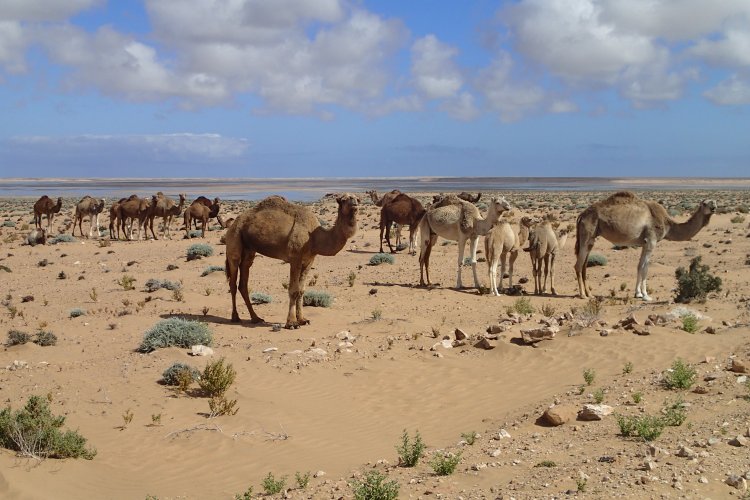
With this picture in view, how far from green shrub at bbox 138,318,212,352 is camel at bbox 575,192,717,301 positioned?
9806mm

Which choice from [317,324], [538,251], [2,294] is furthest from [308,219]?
[2,294]

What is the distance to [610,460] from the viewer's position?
6.59 meters

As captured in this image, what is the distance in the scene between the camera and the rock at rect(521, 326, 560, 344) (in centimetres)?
1202

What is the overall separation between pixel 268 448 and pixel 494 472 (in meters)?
2.81

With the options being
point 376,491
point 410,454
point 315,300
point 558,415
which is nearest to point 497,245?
point 315,300

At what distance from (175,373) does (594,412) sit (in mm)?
5861

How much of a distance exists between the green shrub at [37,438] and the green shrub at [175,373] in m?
2.44

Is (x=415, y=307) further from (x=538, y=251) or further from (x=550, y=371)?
(x=550, y=371)

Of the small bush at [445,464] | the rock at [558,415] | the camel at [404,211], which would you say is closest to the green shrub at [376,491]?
the small bush at [445,464]

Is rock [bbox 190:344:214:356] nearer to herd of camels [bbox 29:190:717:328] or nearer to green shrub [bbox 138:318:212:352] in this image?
green shrub [bbox 138:318:212:352]

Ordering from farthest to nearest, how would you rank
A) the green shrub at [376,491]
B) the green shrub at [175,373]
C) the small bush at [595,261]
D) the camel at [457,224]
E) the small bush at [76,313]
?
the small bush at [595,261] < the camel at [457,224] < the small bush at [76,313] < the green shrub at [175,373] < the green shrub at [376,491]

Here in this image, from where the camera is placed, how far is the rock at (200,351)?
11.5m

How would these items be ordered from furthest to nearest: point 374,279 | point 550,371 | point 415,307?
point 374,279 → point 415,307 → point 550,371

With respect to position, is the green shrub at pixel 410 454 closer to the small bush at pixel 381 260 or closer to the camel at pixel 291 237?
the camel at pixel 291 237
